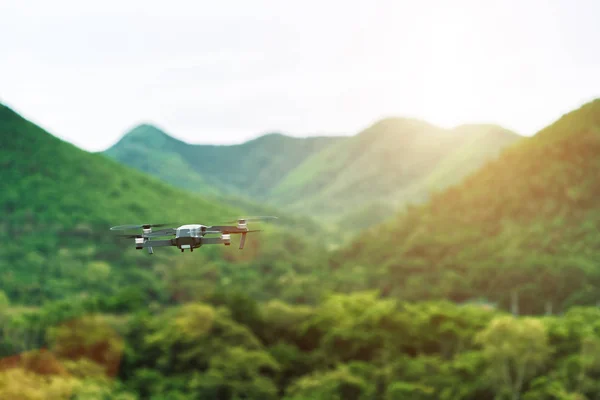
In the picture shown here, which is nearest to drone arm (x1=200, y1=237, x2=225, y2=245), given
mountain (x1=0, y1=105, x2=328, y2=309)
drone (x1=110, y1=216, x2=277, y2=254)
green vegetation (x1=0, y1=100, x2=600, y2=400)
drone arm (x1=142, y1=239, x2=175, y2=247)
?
drone (x1=110, y1=216, x2=277, y2=254)

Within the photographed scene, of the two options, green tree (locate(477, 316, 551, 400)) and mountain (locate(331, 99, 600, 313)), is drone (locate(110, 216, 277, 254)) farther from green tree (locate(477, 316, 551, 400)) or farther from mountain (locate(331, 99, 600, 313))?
mountain (locate(331, 99, 600, 313))

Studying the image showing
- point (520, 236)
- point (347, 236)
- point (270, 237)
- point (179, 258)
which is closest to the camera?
point (520, 236)

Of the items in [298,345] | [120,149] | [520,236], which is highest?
[120,149]

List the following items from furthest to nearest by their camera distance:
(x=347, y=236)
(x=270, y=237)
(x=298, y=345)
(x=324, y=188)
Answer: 1. (x=324, y=188)
2. (x=347, y=236)
3. (x=270, y=237)
4. (x=298, y=345)

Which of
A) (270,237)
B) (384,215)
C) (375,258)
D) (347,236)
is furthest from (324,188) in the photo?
(375,258)

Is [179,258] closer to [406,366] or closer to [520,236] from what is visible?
[520,236]

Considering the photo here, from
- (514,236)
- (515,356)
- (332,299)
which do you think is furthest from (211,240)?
(514,236)

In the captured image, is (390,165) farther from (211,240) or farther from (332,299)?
(211,240)
